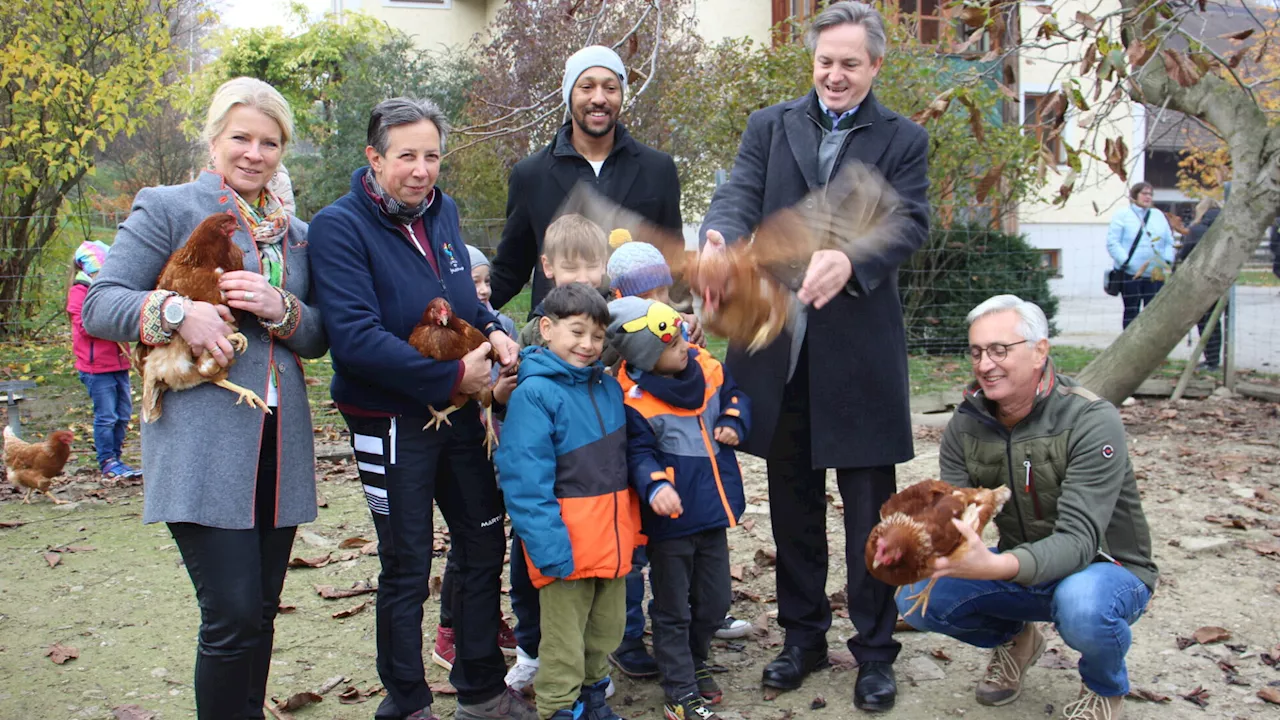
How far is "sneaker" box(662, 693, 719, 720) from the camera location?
3.30m

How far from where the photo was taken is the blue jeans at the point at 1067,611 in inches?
118

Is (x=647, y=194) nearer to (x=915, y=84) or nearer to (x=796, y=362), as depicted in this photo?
(x=796, y=362)

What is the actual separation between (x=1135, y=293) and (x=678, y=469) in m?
9.04

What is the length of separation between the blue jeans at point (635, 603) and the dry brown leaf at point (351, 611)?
131cm

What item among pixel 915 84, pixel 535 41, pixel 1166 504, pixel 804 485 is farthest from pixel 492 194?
pixel 804 485

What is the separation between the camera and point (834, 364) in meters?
3.51

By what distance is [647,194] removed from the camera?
13.0 feet

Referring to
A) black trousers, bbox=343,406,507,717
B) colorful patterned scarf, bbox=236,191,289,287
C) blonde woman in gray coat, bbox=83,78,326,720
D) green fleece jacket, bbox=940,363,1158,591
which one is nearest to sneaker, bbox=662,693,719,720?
black trousers, bbox=343,406,507,717

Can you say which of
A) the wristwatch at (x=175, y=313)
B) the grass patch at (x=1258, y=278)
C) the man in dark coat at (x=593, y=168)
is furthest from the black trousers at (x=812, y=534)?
the grass patch at (x=1258, y=278)

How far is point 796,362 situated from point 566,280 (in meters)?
0.88

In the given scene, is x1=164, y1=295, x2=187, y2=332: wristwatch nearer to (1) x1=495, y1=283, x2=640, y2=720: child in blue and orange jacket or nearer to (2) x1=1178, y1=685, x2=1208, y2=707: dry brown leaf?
(1) x1=495, y1=283, x2=640, y2=720: child in blue and orange jacket

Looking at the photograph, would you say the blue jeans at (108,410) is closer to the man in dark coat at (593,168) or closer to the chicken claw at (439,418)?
the man in dark coat at (593,168)

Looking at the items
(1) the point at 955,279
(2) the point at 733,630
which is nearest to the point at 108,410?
(2) the point at 733,630

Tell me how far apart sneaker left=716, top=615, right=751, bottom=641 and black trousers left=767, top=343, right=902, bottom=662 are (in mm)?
391
